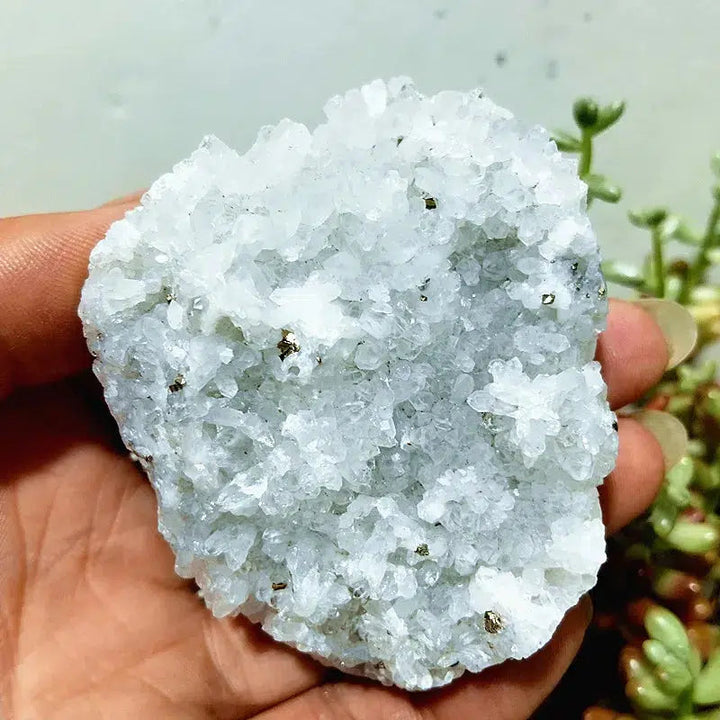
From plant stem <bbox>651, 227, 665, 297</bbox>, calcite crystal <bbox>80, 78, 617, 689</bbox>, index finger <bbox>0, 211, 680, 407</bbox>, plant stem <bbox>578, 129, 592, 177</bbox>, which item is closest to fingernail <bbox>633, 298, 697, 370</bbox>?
plant stem <bbox>651, 227, 665, 297</bbox>

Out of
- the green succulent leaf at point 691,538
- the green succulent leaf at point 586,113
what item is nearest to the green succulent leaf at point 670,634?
the green succulent leaf at point 691,538

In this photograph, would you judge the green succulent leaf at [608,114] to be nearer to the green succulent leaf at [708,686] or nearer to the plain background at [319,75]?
the plain background at [319,75]

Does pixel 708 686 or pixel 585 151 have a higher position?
pixel 585 151

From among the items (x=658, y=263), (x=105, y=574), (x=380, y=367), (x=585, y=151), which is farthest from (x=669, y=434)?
(x=105, y=574)

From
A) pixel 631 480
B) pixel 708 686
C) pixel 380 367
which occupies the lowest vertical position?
pixel 708 686

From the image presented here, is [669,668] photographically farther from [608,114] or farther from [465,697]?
[608,114]

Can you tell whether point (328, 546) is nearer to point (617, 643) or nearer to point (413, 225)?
point (413, 225)

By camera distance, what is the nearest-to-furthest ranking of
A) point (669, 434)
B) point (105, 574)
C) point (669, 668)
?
point (669, 668)
point (105, 574)
point (669, 434)

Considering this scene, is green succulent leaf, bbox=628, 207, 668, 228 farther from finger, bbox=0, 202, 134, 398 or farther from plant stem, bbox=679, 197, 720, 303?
finger, bbox=0, 202, 134, 398
